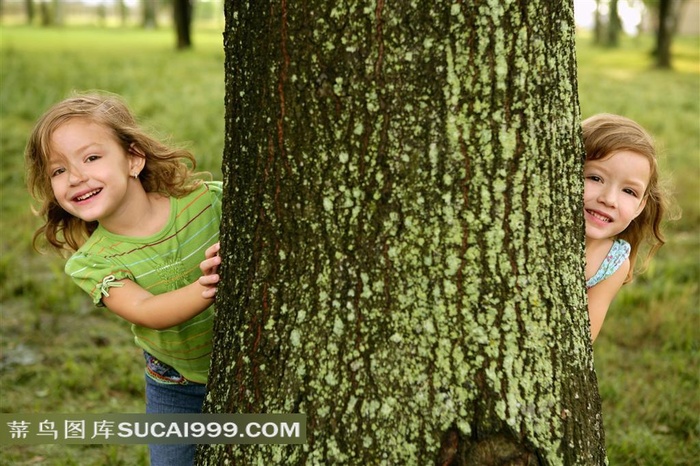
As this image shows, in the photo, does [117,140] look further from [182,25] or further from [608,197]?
[182,25]

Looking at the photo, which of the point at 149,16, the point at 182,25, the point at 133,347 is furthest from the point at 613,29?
the point at 133,347

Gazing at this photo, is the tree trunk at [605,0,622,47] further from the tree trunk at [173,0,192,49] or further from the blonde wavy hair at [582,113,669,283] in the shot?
the blonde wavy hair at [582,113,669,283]

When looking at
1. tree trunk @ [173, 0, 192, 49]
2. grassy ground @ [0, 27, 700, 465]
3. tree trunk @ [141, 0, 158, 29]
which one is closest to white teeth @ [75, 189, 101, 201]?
grassy ground @ [0, 27, 700, 465]

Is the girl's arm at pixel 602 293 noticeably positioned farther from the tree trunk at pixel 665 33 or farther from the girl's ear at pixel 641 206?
the tree trunk at pixel 665 33

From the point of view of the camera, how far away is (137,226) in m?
2.76

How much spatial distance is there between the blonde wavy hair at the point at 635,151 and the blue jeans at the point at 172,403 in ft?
5.18

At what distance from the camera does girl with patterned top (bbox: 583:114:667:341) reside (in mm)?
2648

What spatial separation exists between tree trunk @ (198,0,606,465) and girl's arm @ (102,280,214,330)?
36 centimetres

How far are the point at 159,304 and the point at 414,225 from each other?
2.97 ft

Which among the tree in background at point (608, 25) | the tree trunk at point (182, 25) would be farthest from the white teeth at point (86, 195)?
the tree in background at point (608, 25)

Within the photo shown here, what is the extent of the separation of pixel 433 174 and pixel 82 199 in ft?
3.96

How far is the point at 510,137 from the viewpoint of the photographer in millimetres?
2018

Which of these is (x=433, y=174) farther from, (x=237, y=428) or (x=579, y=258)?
(x=237, y=428)

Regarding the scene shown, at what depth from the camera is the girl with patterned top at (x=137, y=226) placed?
2568 mm
